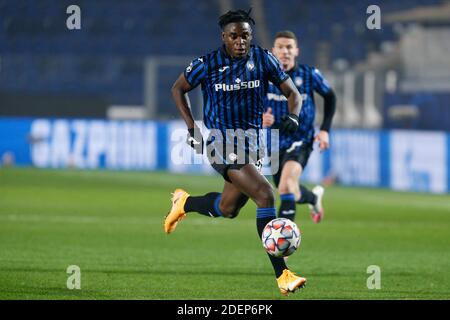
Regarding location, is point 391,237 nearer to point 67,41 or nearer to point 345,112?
point 345,112

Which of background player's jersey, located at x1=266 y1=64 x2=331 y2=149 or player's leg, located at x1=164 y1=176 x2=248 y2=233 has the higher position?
background player's jersey, located at x1=266 y1=64 x2=331 y2=149

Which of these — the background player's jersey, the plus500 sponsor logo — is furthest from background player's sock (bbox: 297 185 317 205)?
the plus500 sponsor logo

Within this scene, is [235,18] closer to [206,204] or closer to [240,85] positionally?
[240,85]

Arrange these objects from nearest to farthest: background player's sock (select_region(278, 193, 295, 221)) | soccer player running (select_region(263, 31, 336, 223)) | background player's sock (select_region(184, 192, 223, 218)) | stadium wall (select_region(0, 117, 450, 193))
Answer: background player's sock (select_region(184, 192, 223, 218)) → background player's sock (select_region(278, 193, 295, 221)) → soccer player running (select_region(263, 31, 336, 223)) → stadium wall (select_region(0, 117, 450, 193))

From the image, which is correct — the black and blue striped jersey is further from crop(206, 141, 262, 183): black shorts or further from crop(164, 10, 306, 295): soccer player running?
crop(206, 141, 262, 183): black shorts

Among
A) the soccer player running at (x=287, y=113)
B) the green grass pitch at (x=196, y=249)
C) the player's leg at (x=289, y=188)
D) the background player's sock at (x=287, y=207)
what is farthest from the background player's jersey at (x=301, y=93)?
the green grass pitch at (x=196, y=249)

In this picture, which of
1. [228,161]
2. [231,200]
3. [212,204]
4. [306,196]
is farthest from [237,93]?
[306,196]

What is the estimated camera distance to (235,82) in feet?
28.1

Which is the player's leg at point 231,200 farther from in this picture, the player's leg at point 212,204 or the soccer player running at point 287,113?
the soccer player running at point 287,113

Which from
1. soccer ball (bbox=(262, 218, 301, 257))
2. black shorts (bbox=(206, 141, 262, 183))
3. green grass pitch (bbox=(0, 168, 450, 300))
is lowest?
green grass pitch (bbox=(0, 168, 450, 300))

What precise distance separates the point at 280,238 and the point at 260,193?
1.38 ft

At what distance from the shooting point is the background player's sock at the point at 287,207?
35.7ft

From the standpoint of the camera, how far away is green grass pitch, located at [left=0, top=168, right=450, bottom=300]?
8523 mm

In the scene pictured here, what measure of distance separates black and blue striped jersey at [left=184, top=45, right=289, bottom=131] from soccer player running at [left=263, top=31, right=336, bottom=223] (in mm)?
2421
